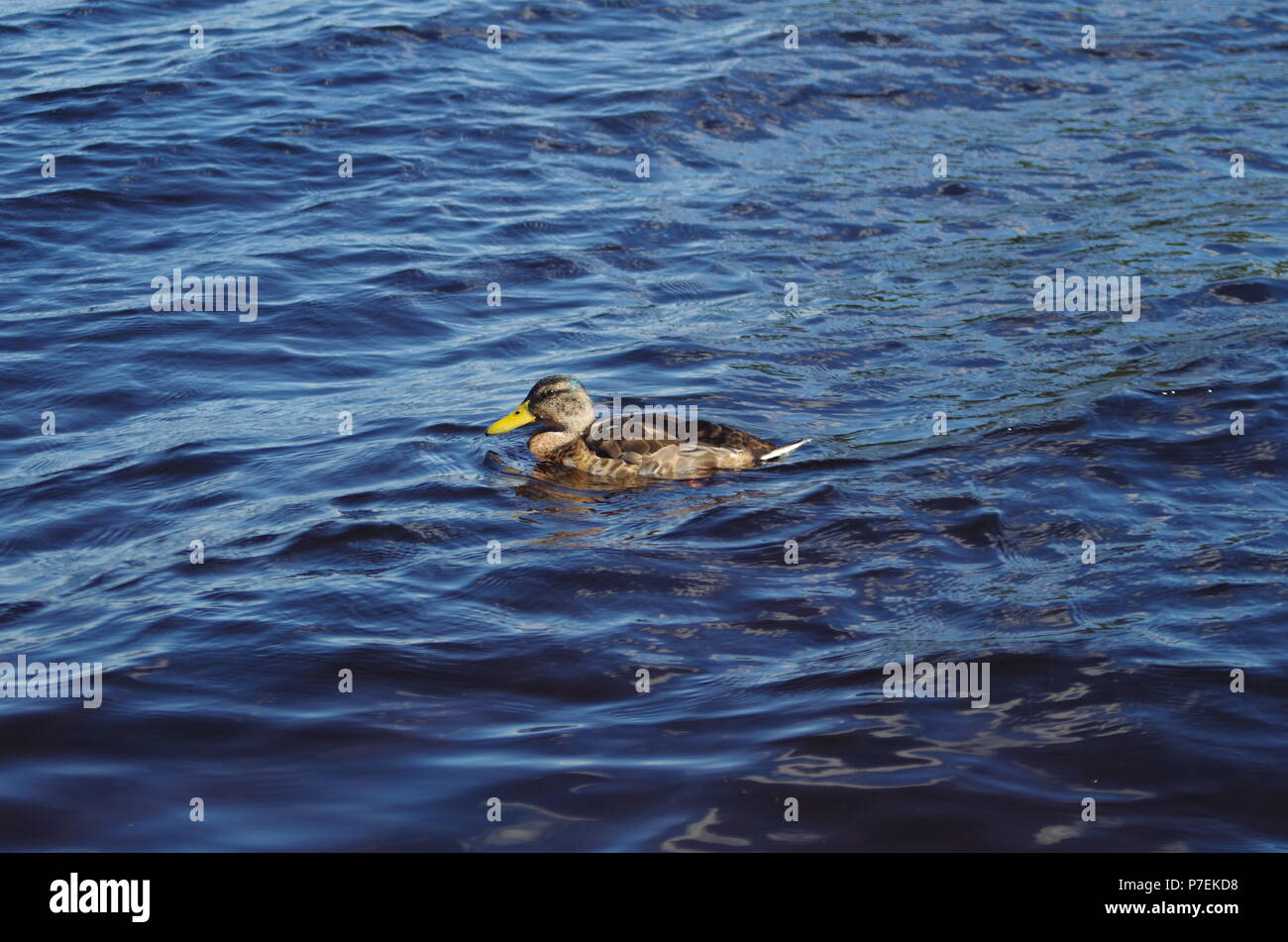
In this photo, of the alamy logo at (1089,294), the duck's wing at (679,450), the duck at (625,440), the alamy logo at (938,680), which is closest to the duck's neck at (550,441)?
the duck at (625,440)

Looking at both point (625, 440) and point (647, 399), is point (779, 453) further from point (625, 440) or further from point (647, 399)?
point (647, 399)

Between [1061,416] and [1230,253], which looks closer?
[1061,416]

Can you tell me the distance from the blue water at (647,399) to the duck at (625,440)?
0.20 m

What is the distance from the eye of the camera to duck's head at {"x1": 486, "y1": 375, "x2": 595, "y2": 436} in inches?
399

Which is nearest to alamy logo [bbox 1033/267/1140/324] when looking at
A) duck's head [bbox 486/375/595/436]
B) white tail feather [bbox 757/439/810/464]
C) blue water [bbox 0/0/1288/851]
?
blue water [bbox 0/0/1288/851]

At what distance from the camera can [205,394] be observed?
1105 cm

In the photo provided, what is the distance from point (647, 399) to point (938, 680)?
445 cm

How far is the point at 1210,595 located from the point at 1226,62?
46.1 feet

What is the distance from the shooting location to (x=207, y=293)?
12.9 m

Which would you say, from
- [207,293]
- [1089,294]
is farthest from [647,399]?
[207,293]

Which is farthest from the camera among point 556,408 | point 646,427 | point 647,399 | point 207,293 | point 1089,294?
point 207,293
